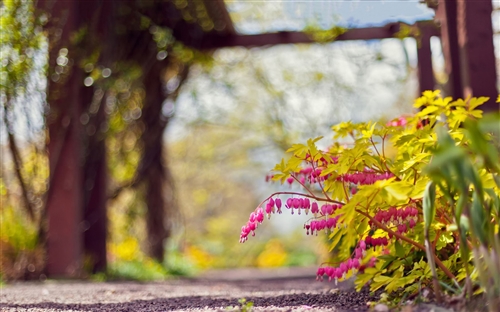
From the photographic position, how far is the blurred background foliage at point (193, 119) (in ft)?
14.3

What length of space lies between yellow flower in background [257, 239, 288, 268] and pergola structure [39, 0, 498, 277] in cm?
433

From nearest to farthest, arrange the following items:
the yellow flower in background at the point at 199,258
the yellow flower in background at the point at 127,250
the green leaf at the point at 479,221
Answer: the green leaf at the point at 479,221, the yellow flower in background at the point at 127,250, the yellow flower in background at the point at 199,258

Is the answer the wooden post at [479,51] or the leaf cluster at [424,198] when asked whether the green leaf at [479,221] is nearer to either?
the leaf cluster at [424,198]

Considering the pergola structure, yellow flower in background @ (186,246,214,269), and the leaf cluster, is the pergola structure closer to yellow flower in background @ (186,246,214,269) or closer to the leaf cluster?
the leaf cluster

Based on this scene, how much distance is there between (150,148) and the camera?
620 centimetres

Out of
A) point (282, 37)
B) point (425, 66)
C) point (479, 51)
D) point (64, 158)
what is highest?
point (282, 37)

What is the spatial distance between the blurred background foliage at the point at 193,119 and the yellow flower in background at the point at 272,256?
3 centimetres

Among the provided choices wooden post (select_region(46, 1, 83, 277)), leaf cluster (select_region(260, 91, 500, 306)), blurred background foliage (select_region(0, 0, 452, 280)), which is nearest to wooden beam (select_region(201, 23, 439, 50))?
blurred background foliage (select_region(0, 0, 452, 280))

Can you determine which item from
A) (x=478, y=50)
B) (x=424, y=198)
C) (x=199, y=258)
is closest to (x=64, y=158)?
(x=478, y=50)

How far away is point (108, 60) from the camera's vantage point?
195 inches

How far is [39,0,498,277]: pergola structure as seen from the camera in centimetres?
317

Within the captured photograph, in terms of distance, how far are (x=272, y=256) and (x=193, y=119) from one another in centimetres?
301

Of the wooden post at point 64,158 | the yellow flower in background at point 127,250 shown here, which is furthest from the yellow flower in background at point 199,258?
the wooden post at point 64,158

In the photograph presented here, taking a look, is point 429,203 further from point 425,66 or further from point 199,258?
point 199,258
